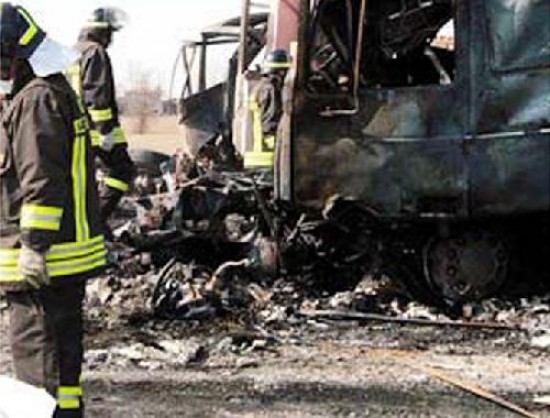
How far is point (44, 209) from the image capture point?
434cm

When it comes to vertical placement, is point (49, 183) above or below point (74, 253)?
above

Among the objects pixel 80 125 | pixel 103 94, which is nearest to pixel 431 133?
pixel 103 94

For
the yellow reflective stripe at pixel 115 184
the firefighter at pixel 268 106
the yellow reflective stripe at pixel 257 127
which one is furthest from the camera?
the yellow reflective stripe at pixel 257 127

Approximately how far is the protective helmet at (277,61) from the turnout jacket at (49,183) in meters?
4.93

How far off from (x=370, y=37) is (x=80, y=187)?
3.88 meters

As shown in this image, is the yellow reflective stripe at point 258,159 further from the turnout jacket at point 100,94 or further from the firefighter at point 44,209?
the firefighter at point 44,209

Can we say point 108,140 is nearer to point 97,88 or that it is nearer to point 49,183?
point 97,88

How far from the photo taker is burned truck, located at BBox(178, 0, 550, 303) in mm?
7727

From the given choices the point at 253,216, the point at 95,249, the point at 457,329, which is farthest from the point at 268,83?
the point at 95,249

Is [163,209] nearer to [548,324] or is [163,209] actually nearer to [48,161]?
[548,324]

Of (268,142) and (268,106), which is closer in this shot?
(268,106)

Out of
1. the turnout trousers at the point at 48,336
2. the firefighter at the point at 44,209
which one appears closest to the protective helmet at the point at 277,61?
Answer: the firefighter at the point at 44,209

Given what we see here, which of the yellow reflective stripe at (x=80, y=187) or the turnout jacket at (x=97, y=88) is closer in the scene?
the yellow reflective stripe at (x=80, y=187)

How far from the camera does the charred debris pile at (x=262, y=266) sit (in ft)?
25.6
